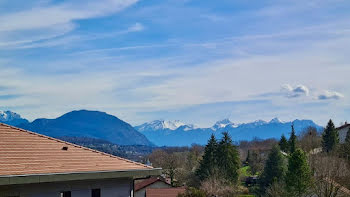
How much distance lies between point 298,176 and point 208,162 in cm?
2604

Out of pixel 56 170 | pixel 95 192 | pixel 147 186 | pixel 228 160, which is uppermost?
pixel 56 170

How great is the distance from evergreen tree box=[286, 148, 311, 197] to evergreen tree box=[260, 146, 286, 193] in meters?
16.2

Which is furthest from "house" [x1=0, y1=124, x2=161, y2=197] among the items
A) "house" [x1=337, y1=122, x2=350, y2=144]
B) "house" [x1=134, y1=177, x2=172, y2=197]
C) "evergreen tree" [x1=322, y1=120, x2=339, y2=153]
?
"house" [x1=337, y1=122, x2=350, y2=144]

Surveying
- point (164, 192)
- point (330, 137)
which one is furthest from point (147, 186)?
point (330, 137)

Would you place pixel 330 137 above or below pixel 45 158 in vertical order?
above

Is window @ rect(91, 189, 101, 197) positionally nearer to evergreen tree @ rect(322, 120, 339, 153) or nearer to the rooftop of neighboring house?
the rooftop of neighboring house

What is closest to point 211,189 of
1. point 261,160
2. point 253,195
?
point 253,195

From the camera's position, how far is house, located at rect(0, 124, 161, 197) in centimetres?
828

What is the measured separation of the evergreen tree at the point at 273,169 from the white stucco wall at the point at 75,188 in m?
51.7

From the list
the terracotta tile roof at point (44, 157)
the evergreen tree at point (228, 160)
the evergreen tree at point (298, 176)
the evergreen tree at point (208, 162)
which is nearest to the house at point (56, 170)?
the terracotta tile roof at point (44, 157)

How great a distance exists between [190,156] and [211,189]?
37.7 meters

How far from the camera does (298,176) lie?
42.5 metres

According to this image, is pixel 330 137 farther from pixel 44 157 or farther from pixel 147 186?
pixel 44 157

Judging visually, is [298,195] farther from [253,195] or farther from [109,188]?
[109,188]
